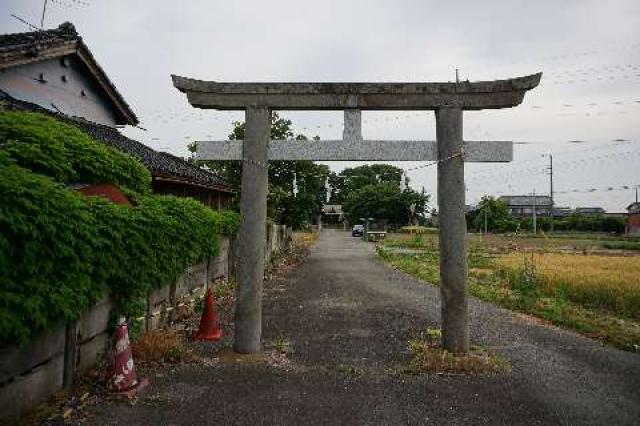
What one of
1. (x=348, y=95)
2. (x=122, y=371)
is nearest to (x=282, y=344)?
(x=122, y=371)

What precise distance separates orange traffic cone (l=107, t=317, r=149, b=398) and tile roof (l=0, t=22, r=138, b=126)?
912cm

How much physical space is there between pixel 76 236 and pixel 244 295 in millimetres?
2626

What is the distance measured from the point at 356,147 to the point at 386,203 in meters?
56.8

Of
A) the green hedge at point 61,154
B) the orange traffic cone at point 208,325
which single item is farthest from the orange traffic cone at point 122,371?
the green hedge at point 61,154

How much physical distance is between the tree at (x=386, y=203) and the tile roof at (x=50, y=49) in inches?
1961

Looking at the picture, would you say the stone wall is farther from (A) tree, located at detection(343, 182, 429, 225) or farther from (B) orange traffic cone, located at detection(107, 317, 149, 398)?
(A) tree, located at detection(343, 182, 429, 225)

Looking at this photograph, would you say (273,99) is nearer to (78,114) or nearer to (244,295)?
(244,295)

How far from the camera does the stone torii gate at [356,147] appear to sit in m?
6.42

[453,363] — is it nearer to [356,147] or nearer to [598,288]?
[356,147]

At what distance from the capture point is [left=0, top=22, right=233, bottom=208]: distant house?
11.2m

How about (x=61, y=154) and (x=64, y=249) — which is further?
(x=61, y=154)

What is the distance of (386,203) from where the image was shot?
62688 millimetres

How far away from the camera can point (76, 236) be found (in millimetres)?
4582

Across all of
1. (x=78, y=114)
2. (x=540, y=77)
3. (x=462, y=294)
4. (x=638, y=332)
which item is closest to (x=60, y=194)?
(x=462, y=294)
